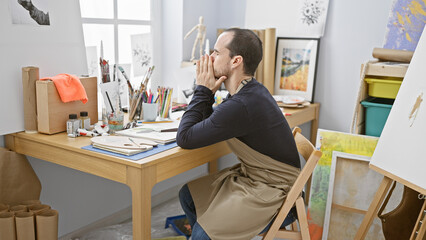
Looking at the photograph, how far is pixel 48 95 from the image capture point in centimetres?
187

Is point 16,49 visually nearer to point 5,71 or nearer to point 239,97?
point 5,71

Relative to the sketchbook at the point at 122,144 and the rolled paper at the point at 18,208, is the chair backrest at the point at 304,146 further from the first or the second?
the rolled paper at the point at 18,208

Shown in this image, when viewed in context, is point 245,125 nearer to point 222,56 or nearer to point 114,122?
point 222,56

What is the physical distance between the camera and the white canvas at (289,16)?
2.84 metres

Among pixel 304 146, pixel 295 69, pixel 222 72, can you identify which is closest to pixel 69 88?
pixel 222 72

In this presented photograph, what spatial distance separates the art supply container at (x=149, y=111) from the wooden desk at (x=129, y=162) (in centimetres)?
41

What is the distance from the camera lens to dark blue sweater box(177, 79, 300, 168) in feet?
5.36

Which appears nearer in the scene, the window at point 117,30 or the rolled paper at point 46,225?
the rolled paper at point 46,225

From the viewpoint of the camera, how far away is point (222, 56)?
1764mm

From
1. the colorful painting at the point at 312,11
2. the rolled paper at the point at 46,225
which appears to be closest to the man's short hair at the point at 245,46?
the rolled paper at the point at 46,225

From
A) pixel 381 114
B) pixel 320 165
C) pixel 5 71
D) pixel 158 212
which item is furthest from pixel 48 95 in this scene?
pixel 381 114

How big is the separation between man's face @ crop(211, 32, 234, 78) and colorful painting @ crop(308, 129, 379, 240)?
786 millimetres

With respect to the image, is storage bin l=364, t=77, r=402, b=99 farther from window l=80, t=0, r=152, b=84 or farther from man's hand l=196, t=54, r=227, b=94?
window l=80, t=0, r=152, b=84

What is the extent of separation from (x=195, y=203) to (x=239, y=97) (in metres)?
0.50
